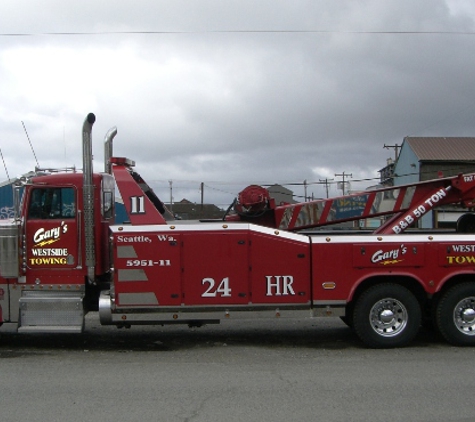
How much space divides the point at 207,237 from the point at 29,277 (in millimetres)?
2749

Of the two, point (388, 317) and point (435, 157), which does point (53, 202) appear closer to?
point (388, 317)

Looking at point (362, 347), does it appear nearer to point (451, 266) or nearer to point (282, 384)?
point (451, 266)

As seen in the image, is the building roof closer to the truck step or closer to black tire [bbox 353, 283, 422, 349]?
black tire [bbox 353, 283, 422, 349]

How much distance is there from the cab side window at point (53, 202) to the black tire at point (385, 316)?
4.63 m

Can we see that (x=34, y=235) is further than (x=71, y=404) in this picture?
Yes

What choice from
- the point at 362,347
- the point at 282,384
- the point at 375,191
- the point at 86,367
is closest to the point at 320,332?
the point at 362,347

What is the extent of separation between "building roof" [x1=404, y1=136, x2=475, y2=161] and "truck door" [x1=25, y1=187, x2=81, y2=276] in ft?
135

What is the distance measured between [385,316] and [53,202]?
209 inches

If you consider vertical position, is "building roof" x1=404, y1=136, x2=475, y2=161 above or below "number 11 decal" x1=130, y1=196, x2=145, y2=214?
above

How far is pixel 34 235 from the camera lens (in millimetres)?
8758

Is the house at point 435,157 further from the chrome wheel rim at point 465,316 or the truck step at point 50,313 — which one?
the truck step at point 50,313

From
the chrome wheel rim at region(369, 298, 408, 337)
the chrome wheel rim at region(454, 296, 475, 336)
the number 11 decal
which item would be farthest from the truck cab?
the chrome wheel rim at region(454, 296, 475, 336)

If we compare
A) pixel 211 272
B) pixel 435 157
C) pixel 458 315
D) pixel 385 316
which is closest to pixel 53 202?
pixel 211 272

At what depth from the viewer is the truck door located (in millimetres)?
8750
